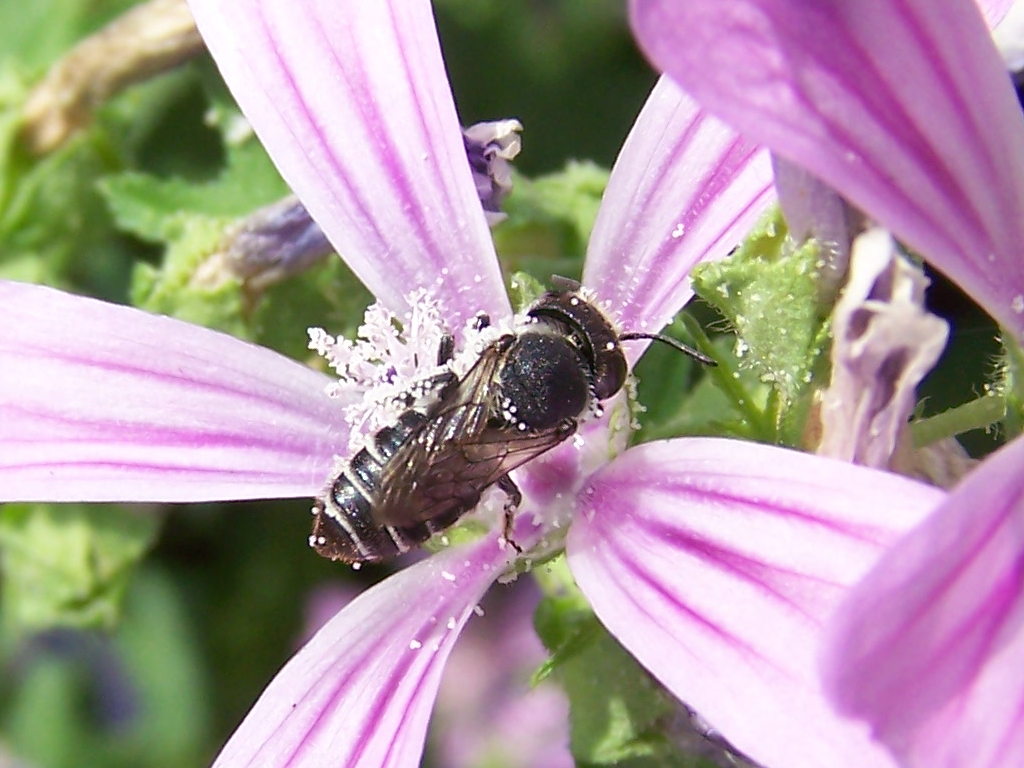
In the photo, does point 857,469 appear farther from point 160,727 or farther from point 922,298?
point 160,727

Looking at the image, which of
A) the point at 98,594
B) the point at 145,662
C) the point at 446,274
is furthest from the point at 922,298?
the point at 145,662

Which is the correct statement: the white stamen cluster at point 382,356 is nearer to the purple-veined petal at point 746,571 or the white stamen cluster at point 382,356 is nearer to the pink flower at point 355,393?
the pink flower at point 355,393

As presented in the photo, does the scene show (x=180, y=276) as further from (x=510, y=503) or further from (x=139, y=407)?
(x=510, y=503)

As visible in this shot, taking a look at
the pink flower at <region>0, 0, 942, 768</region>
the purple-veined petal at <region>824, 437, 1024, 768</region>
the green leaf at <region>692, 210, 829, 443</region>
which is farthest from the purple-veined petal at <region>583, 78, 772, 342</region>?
the purple-veined petal at <region>824, 437, 1024, 768</region>

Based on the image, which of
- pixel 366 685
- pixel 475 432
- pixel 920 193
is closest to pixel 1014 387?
pixel 920 193

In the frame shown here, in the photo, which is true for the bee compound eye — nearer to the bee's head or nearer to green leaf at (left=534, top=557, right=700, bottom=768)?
Answer: the bee's head

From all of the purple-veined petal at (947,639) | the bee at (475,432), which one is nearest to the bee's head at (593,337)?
the bee at (475,432)

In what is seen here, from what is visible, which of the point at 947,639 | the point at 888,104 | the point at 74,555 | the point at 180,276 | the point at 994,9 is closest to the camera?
the point at 947,639
